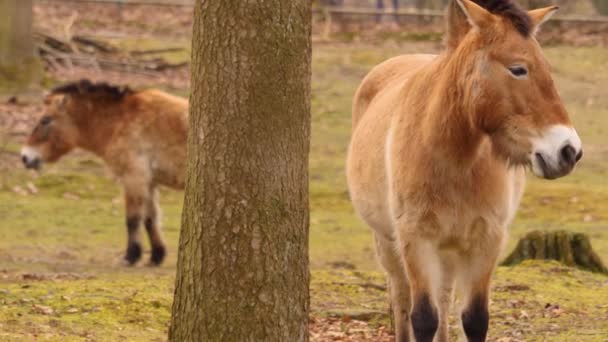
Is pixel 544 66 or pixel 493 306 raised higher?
pixel 544 66

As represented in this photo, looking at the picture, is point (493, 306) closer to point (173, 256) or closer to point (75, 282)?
point (75, 282)

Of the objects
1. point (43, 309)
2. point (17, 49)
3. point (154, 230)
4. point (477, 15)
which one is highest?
point (477, 15)

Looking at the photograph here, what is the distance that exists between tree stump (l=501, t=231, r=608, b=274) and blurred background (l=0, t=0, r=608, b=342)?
0.27m

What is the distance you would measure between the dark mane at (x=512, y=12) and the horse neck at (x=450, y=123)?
1.00 feet

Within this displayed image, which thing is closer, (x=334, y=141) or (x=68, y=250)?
(x=68, y=250)

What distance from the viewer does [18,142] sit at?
17297 millimetres

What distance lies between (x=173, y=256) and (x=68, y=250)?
1.18 metres

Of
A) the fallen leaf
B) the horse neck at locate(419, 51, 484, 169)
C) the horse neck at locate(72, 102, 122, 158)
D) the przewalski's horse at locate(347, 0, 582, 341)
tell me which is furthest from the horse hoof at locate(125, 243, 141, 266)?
the horse neck at locate(419, 51, 484, 169)

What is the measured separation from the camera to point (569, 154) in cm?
554

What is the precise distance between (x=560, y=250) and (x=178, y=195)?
266 inches

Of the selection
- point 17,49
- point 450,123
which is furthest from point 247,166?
point 17,49

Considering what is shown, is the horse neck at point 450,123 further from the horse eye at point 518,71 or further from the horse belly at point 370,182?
the horse belly at point 370,182

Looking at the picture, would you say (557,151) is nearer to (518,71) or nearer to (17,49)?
(518,71)

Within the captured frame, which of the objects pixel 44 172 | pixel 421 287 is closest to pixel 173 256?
pixel 44 172
